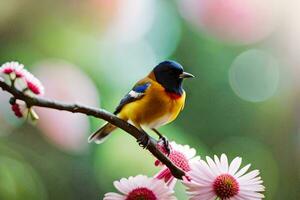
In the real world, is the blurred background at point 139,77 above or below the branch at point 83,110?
above

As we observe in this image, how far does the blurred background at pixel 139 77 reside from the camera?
0.99 metres

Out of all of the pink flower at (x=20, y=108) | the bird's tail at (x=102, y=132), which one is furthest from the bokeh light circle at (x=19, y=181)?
the pink flower at (x=20, y=108)

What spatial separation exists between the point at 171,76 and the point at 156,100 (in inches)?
2.1

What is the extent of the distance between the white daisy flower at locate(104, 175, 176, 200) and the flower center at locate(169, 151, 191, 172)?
0.15 feet

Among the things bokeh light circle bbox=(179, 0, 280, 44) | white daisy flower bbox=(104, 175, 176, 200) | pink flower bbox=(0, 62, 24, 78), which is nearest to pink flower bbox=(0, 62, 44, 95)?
pink flower bbox=(0, 62, 24, 78)

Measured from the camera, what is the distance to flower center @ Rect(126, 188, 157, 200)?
2.00 ft

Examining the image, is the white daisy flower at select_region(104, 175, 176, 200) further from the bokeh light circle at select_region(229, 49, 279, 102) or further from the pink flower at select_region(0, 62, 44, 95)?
the bokeh light circle at select_region(229, 49, 279, 102)

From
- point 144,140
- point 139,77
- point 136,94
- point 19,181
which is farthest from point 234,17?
point 19,181

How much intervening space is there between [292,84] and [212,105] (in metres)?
0.19

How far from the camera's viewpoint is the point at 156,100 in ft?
2.53

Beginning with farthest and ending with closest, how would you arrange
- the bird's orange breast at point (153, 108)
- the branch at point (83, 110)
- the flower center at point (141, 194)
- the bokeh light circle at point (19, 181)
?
the bokeh light circle at point (19, 181)
the bird's orange breast at point (153, 108)
the flower center at point (141, 194)
the branch at point (83, 110)

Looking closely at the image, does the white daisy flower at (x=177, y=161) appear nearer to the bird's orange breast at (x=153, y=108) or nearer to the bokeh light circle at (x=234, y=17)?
the bird's orange breast at (x=153, y=108)

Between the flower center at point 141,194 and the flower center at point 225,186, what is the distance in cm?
9

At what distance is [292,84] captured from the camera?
1.06 m
